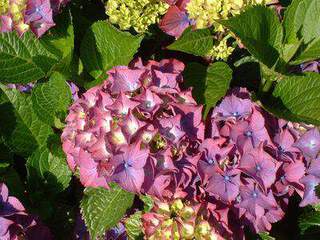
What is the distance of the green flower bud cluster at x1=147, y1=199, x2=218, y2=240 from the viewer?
131cm

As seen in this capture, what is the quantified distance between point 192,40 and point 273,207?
1.45 feet

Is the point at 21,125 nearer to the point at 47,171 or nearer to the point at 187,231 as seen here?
the point at 47,171

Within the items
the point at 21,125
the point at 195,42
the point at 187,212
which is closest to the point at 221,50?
the point at 195,42

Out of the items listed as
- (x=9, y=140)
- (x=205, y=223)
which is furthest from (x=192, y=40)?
(x=9, y=140)

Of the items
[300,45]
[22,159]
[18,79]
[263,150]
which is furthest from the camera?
[22,159]

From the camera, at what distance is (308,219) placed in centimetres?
156

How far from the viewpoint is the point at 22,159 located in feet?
6.02

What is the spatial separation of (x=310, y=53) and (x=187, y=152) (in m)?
0.36

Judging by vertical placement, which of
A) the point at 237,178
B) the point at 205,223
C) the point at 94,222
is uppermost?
the point at 237,178

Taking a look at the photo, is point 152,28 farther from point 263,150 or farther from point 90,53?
point 263,150

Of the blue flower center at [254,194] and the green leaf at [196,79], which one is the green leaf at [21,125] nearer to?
the green leaf at [196,79]

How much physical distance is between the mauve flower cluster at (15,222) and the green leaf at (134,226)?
219 millimetres

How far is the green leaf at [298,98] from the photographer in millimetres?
1278

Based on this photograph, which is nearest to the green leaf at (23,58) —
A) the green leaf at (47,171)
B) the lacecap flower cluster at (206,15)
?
the green leaf at (47,171)
